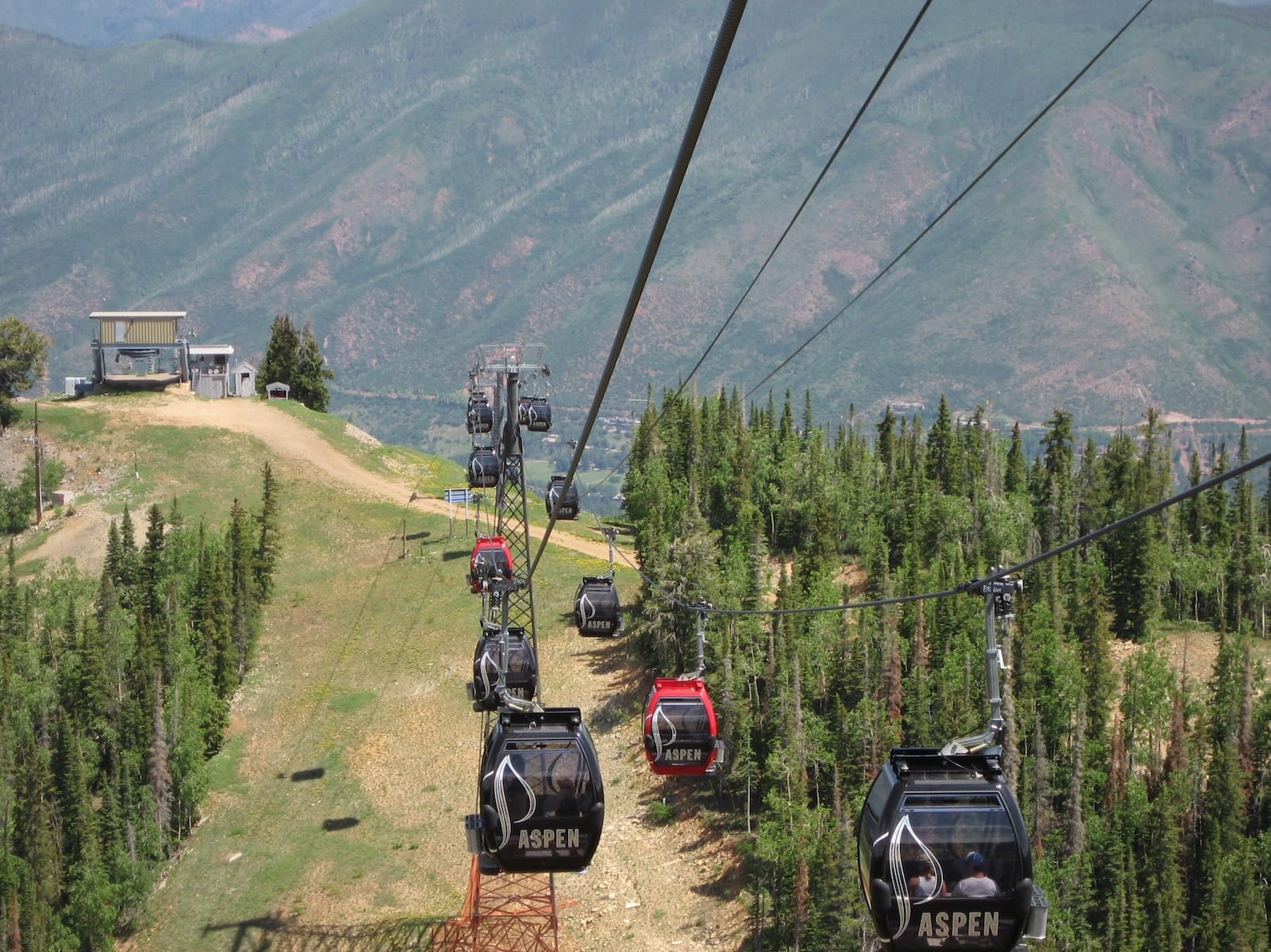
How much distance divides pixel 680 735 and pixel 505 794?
757 inches

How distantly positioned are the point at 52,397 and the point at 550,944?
84250 mm

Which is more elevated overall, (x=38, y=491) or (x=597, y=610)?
(x=38, y=491)

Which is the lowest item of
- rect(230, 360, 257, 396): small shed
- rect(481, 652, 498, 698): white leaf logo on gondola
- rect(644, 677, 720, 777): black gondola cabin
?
rect(644, 677, 720, 777): black gondola cabin

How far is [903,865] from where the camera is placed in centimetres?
1912

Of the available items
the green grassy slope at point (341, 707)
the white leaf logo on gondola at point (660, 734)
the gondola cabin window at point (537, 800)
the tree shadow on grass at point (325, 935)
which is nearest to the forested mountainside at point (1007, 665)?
the green grassy slope at point (341, 707)

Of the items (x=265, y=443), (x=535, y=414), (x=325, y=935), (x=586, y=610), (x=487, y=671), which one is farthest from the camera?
(x=265, y=443)

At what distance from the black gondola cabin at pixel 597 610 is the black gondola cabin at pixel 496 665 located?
8644 millimetres

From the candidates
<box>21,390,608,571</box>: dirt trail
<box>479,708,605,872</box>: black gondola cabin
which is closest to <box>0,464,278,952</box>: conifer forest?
<box>21,390,608,571</box>: dirt trail

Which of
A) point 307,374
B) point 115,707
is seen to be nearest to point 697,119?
point 115,707

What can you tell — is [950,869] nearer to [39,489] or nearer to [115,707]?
[115,707]

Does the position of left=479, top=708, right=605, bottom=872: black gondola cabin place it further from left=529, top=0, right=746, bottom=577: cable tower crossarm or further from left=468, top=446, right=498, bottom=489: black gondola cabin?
left=468, top=446, right=498, bottom=489: black gondola cabin

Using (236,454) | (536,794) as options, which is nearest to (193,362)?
(236,454)

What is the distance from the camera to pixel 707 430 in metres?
118

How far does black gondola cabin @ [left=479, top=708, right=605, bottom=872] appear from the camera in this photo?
78.7ft
